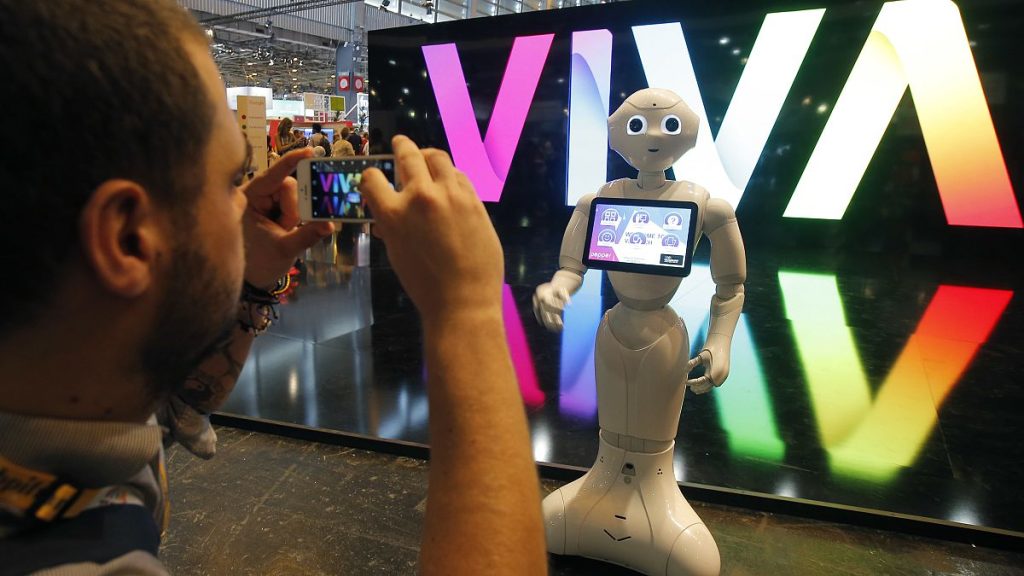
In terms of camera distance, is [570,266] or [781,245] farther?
[781,245]

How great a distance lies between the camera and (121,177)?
20.2 inches

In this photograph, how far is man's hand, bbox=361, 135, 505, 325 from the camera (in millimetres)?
631

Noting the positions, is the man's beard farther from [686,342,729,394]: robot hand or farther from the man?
[686,342,729,394]: robot hand

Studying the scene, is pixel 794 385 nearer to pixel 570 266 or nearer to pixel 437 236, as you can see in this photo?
pixel 570 266

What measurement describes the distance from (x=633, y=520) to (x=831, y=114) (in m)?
5.96

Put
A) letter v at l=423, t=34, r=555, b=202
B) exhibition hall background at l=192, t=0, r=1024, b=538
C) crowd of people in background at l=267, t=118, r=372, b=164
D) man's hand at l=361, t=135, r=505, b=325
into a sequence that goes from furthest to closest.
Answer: letter v at l=423, t=34, r=555, b=202 → crowd of people in background at l=267, t=118, r=372, b=164 → exhibition hall background at l=192, t=0, r=1024, b=538 → man's hand at l=361, t=135, r=505, b=325

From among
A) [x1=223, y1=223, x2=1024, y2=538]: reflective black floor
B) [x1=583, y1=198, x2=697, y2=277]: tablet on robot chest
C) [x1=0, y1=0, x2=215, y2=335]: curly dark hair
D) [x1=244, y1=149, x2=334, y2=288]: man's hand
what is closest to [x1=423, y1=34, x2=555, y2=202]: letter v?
[x1=223, y1=223, x2=1024, y2=538]: reflective black floor

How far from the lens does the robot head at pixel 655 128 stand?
207 centimetres

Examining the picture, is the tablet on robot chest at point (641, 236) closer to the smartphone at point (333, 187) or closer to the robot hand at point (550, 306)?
the robot hand at point (550, 306)

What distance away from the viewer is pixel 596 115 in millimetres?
7645

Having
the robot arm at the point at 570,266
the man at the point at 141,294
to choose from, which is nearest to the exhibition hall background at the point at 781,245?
the robot arm at the point at 570,266

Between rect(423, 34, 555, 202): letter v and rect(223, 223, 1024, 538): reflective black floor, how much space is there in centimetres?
276

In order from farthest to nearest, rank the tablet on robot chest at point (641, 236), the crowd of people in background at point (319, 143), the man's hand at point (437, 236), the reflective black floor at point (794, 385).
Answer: the crowd of people in background at point (319, 143), the reflective black floor at point (794, 385), the tablet on robot chest at point (641, 236), the man's hand at point (437, 236)

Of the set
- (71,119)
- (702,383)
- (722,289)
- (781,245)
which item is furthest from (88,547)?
(781,245)
